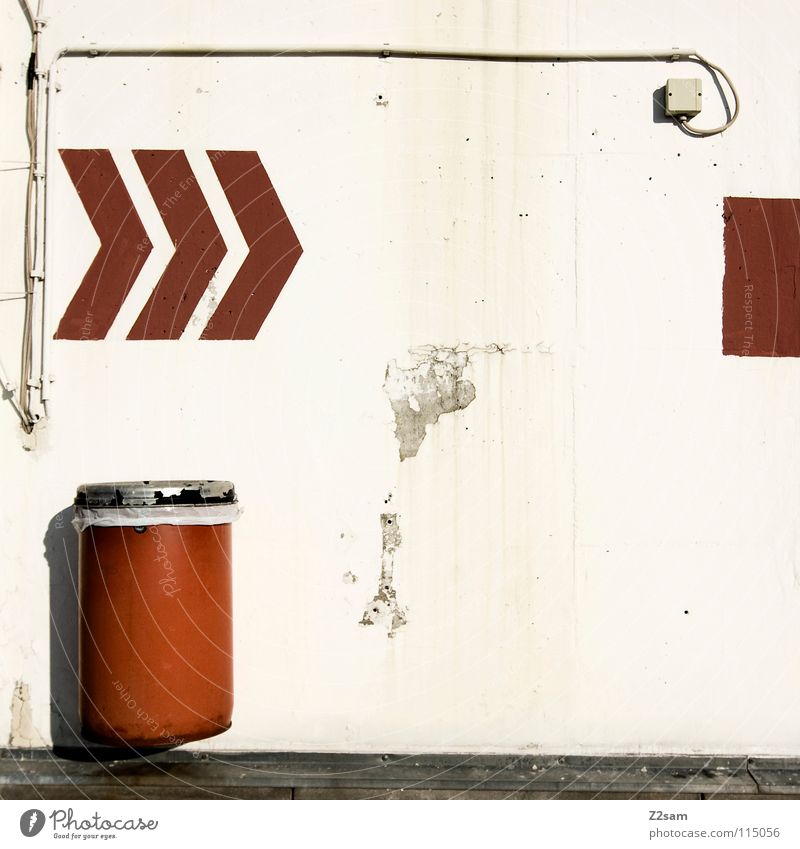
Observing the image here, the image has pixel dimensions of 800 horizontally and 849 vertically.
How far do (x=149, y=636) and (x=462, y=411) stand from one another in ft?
4.09

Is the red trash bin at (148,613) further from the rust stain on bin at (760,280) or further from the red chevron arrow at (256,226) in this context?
the rust stain on bin at (760,280)

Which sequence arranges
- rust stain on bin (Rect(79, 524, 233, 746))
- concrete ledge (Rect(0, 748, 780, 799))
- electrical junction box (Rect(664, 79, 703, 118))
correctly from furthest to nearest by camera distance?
electrical junction box (Rect(664, 79, 703, 118)), concrete ledge (Rect(0, 748, 780, 799)), rust stain on bin (Rect(79, 524, 233, 746))

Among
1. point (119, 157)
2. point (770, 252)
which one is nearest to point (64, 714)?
point (119, 157)

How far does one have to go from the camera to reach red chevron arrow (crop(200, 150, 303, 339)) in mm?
3453

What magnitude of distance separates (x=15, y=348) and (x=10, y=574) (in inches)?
30.1

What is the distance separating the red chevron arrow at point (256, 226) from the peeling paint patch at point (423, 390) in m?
0.49

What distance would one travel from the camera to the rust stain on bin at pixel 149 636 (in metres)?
3.04

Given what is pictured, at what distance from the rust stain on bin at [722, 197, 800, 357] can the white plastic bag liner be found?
1.82 meters

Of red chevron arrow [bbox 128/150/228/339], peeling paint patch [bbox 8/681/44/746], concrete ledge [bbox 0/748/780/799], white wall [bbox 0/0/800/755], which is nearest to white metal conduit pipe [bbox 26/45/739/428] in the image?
white wall [bbox 0/0/800/755]

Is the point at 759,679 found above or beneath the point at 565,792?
above

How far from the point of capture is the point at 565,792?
10.6ft

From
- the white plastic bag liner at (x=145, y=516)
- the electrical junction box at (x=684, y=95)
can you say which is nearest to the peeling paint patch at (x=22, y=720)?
the white plastic bag liner at (x=145, y=516)

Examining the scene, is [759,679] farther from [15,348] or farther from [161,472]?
[15,348]

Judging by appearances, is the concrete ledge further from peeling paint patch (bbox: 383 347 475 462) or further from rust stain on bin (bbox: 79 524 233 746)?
peeling paint patch (bbox: 383 347 475 462)
